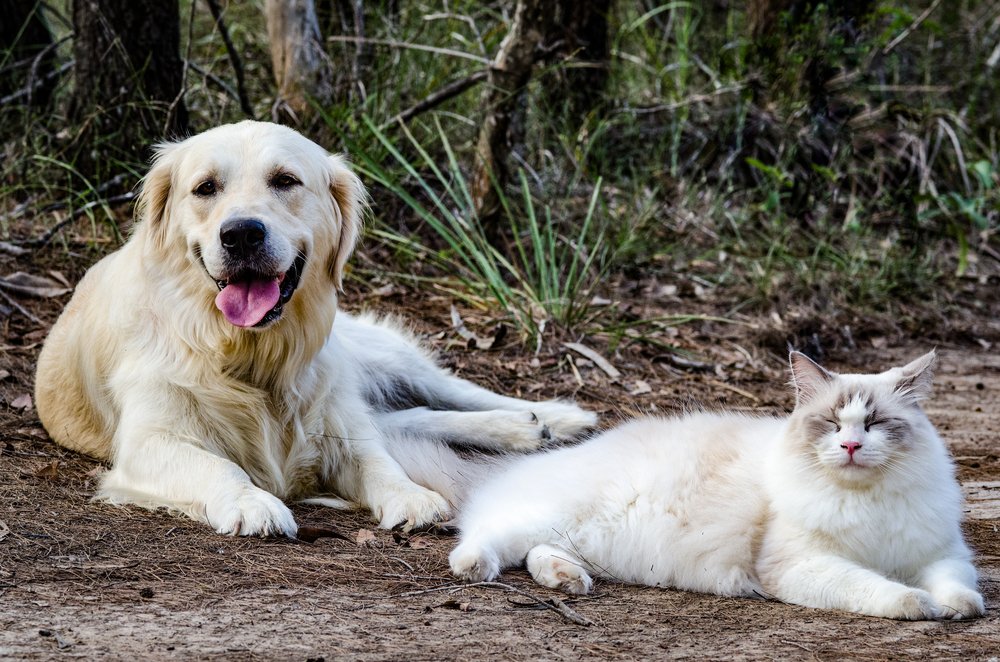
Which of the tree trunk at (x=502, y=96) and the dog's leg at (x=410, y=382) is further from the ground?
the tree trunk at (x=502, y=96)

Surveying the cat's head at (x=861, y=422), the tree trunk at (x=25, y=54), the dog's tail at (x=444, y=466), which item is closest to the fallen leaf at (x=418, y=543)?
the dog's tail at (x=444, y=466)

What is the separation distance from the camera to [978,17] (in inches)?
492

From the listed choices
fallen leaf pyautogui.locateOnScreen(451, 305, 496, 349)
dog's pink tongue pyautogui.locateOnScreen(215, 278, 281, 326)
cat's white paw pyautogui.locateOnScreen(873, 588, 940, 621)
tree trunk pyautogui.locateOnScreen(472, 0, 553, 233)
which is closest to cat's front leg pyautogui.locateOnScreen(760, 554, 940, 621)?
cat's white paw pyautogui.locateOnScreen(873, 588, 940, 621)

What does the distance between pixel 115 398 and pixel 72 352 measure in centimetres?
59

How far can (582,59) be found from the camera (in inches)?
341

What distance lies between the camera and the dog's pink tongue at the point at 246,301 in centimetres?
368

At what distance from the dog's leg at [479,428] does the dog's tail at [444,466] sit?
9.8 inches

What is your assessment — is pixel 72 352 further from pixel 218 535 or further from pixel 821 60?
pixel 821 60

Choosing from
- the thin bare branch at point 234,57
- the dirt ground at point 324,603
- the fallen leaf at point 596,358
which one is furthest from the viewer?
the thin bare branch at point 234,57

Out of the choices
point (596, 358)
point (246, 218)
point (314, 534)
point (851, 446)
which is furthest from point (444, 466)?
point (596, 358)

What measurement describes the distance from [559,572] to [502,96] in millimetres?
4228

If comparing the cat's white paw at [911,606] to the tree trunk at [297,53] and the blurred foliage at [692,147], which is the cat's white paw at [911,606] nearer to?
the blurred foliage at [692,147]

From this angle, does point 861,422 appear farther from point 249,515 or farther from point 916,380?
point 249,515

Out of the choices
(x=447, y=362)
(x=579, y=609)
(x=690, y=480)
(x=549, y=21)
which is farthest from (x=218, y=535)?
(x=549, y=21)
